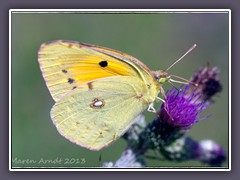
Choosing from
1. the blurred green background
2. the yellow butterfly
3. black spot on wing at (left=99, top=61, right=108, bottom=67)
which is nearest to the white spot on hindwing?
the yellow butterfly

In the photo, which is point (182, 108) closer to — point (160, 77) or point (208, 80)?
point (160, 77)

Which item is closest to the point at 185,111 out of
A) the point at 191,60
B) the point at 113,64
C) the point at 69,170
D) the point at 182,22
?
the point at 113,64

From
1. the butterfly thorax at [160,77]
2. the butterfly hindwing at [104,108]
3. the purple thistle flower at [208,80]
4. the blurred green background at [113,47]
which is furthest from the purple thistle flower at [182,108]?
the blurred green background at [113,47]

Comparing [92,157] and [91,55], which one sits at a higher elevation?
[91,55]

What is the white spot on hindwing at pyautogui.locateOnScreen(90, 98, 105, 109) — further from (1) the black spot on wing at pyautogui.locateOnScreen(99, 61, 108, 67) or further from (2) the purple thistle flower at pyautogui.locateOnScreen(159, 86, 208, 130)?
(2) the purple thistle flower at pyautogui.locateOnScreen(159, 86, 208, 130)
